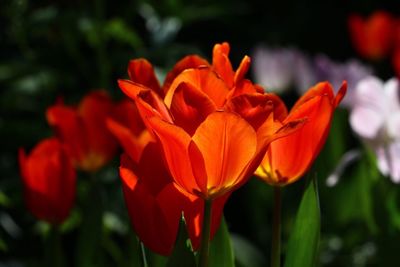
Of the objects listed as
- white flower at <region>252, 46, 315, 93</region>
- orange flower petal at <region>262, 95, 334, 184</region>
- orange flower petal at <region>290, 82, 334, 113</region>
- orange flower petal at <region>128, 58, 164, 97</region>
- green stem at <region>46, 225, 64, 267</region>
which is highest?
orange flower petal at <region>128, 58, 164, 97</region>

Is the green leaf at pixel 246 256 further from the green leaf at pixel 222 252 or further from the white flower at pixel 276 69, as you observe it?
the white flower at pixel 276 69

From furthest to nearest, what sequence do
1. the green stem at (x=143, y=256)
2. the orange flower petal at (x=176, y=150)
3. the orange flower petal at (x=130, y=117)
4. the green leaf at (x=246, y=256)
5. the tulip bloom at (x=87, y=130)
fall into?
the green leaf at (x=246, y=256)
the tulip bloom at (x=87, y=130)
the orange flower petal at (x=130, y=117)
the green stem at (x=143, y=256)
the orange flower petal at (x=176, y=150)

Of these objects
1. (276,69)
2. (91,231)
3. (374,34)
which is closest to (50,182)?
(91,231)

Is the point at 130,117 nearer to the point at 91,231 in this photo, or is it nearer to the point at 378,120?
the point at 91,231

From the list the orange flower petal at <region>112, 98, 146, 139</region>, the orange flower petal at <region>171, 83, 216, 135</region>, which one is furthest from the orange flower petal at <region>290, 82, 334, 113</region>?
the orange flower petal at <region>112, 98, 146, 139</region>

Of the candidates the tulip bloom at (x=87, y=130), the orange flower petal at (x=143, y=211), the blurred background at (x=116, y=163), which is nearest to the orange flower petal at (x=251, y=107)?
the orange flower petal at (x=143, y=211)

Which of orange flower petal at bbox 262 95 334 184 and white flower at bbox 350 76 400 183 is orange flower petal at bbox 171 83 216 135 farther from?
white flower at bbox 350 76 400 183
